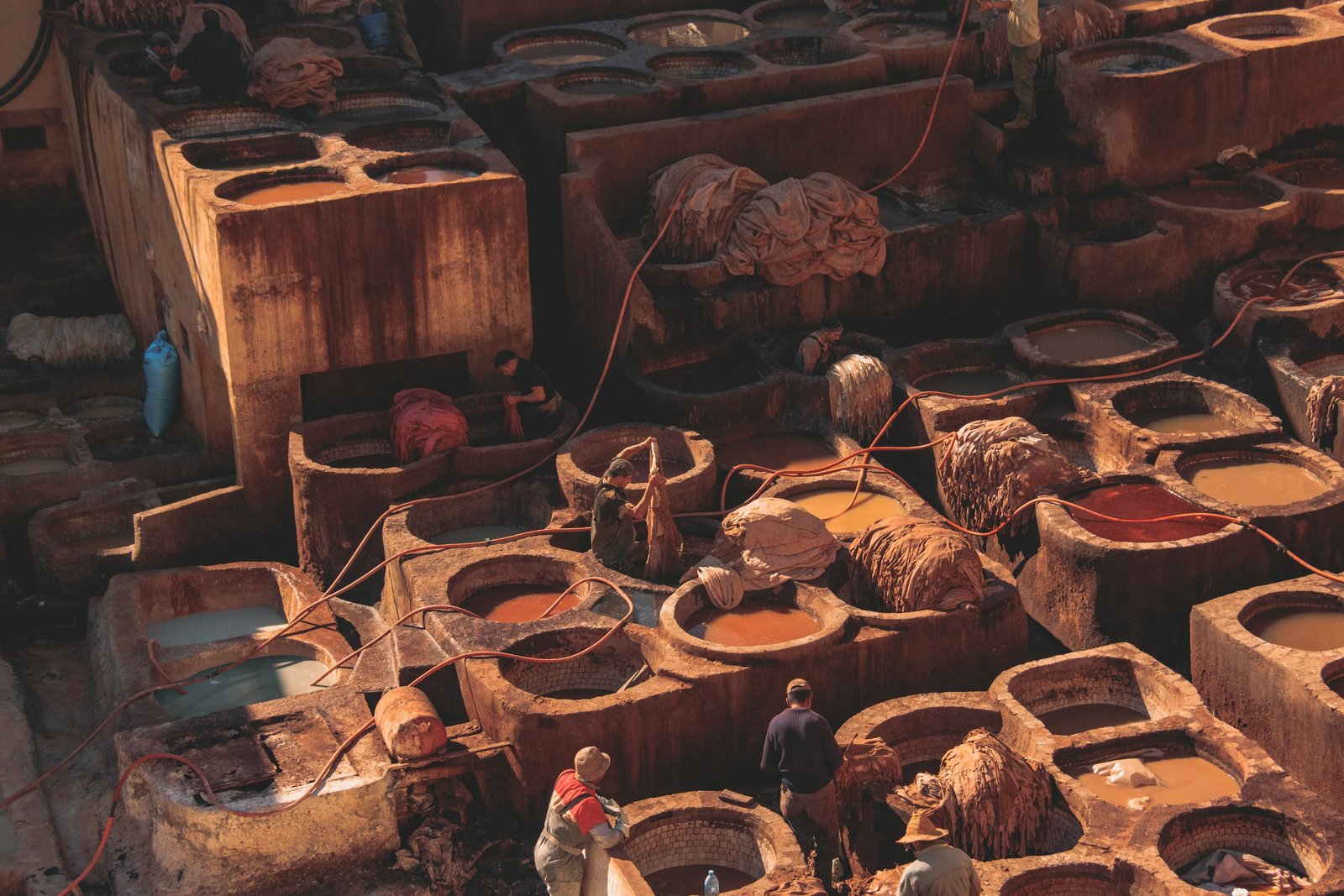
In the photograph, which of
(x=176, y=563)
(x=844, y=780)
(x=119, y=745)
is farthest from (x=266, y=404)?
(x=844, y=780)

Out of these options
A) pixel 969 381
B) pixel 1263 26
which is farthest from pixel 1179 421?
pixel 1263 26

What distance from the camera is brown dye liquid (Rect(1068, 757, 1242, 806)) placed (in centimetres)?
1190

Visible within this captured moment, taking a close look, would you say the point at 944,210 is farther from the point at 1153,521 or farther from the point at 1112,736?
the point at 1112,736

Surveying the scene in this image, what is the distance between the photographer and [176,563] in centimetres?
1541

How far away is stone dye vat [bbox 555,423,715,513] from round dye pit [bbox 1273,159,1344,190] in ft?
23.3

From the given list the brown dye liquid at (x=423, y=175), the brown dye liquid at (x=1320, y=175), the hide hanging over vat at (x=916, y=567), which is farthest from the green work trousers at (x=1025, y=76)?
the hide hanging over vat at (x=916, y=567)

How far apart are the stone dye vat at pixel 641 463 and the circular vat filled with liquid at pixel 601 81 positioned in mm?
4400

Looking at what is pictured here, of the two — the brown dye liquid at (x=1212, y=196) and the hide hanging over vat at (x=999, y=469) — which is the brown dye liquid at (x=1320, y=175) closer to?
the brown dye liquid at (x=1212, y=196)

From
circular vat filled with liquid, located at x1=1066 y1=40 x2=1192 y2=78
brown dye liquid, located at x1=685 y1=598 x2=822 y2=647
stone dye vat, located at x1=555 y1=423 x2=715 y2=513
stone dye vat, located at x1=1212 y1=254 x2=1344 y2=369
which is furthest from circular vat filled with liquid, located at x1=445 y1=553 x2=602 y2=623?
circular vat filled with liquid, located at x1=1066 y1=40 x2=1192 y2=78

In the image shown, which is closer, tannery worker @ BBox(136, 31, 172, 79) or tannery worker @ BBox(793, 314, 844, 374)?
tannery worker @ BBox(793, 314, 844, 374)

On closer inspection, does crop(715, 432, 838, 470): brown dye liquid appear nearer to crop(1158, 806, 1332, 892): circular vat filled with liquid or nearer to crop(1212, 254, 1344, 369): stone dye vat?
crop(1212, 254, 1344, 369): stone dye vat

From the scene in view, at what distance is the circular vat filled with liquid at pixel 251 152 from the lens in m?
16.2

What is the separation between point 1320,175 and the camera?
18797 millimetres

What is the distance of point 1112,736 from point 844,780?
1.84 m
